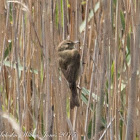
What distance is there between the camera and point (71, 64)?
1.96m

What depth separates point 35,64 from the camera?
6.27 feet

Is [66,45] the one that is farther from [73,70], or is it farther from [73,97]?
[73,97]

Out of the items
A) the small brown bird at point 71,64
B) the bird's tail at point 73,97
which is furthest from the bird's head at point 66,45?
the bird's tail at point 73,97

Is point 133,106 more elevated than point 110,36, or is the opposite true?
point 110,36

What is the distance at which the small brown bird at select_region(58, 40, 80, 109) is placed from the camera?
1.79 metres

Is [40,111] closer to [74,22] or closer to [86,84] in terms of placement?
[86,84]

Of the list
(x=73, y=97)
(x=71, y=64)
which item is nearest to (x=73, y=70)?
(x=71, y=64)

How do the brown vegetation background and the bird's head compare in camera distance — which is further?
the bird's head

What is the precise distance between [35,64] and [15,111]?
0.94ft

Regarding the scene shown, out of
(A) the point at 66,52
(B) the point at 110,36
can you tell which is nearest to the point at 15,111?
(A) the point at 66,52

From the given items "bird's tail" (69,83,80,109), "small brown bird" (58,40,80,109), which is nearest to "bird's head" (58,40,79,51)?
"small brown bird" (58,40,80,109)

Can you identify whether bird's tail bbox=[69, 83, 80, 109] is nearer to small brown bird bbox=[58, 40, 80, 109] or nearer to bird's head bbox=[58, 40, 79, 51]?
small brown bird bbox=[58, 40, 80, 109]

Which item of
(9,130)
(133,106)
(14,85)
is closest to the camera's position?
(133,106)

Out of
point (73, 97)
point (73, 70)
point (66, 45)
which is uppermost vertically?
point (66, 45)
